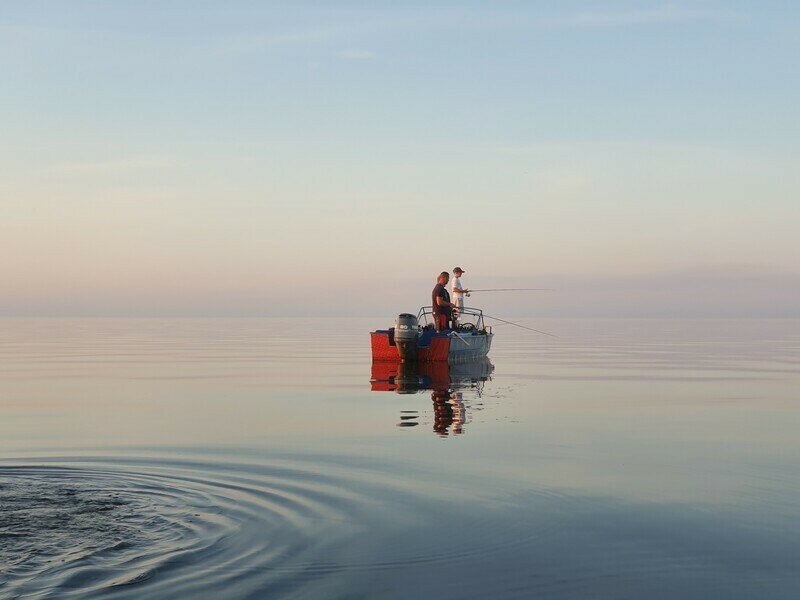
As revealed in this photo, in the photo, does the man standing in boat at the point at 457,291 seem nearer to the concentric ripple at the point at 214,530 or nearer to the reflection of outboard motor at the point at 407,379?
the reflection of outboard motor at the point at 407,379

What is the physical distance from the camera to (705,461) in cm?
1352

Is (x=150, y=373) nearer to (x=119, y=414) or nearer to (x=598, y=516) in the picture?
(x=119, y=414)

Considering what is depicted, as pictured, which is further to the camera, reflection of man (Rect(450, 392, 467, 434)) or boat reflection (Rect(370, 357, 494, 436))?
boat reflection (Rect(370, 357, 494, 436))

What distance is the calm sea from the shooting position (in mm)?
7488

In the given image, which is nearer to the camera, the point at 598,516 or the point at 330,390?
the point at 598,516

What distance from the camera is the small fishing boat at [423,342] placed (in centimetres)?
3297

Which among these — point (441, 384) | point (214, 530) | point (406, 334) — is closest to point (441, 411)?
point (441, 384)

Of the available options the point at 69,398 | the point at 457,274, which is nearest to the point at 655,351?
the point at 457,274

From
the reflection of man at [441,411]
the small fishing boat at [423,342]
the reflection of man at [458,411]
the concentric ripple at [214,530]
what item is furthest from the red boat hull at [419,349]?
the concentric ripple at [214,530]

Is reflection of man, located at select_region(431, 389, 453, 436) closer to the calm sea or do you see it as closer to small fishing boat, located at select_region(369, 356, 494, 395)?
the calm sea

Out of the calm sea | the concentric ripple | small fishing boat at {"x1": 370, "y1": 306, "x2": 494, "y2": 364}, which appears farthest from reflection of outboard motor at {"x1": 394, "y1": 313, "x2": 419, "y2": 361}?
the concentric ripple

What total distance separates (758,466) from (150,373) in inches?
924

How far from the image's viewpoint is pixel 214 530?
8.98 m

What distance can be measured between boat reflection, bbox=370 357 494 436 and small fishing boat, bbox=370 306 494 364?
329 millimetres
